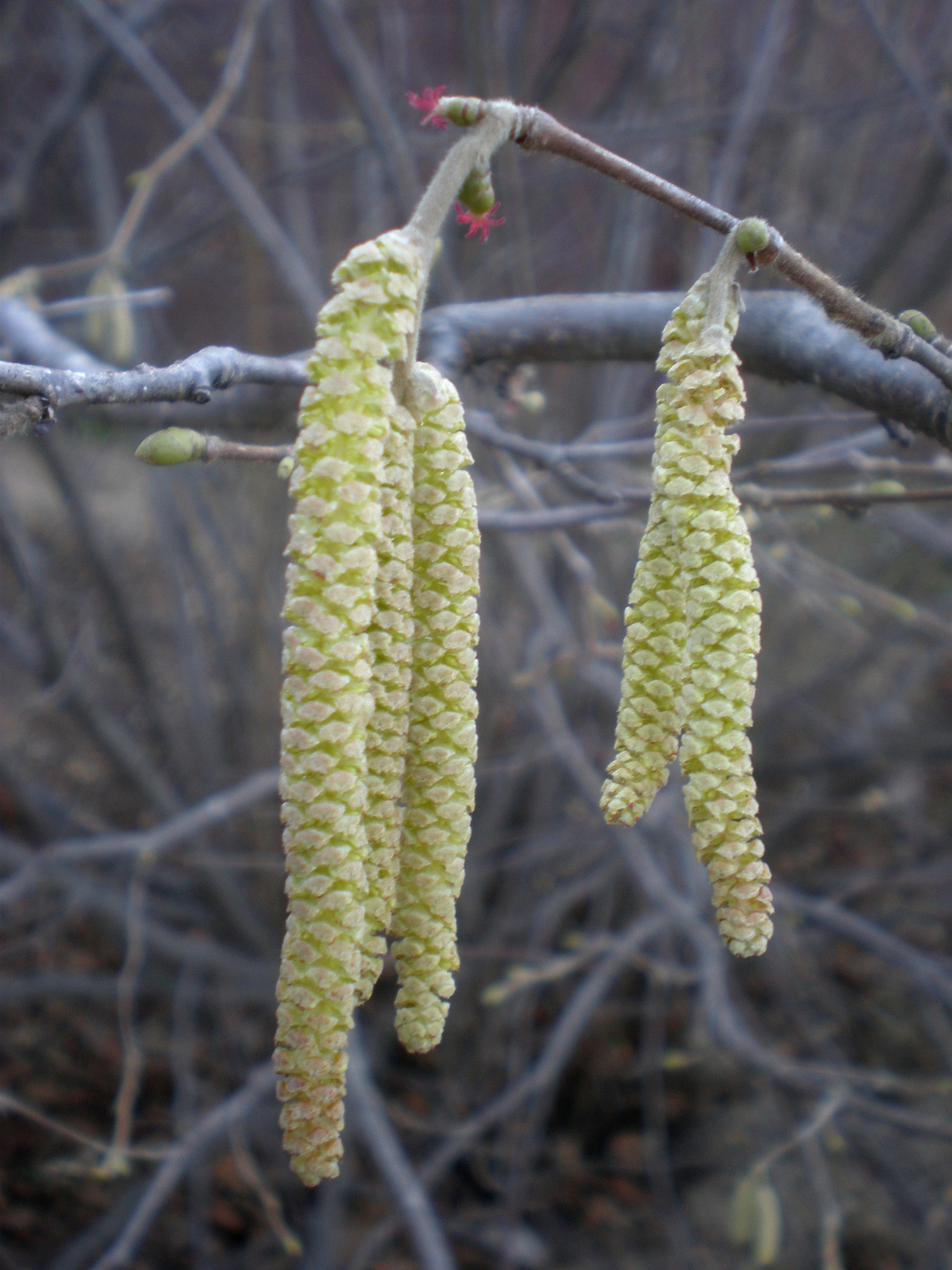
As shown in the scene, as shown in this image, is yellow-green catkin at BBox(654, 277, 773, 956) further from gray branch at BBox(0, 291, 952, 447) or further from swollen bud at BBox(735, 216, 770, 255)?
gray branch at BBox(0, 291, 952, 447)

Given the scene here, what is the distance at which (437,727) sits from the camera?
2.08 feet

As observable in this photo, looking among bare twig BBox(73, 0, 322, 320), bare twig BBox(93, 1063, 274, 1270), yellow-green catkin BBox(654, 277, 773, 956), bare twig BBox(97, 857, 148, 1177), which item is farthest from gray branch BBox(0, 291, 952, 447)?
bare twig BBox(93, 1063, 274, 1270)

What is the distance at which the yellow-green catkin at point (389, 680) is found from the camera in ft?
1.89

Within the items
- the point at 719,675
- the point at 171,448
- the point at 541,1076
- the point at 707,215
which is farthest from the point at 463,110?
the point at 541,1076

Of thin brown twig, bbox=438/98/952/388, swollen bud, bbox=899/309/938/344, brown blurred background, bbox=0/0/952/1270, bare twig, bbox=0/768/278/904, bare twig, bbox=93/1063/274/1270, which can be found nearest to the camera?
thin brown twig, bbox=438/98/952/388

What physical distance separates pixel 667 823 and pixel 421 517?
6.38 ft

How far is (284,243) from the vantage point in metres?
2.08

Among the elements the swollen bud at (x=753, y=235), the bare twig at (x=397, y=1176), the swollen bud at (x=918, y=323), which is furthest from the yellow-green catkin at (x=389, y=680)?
the bare twig at (x=397, y=1176)

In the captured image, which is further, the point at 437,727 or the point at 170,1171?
the point at 170,1171

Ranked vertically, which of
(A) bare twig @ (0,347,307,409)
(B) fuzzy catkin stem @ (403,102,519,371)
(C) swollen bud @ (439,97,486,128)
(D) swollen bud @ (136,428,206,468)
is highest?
(C) swollen bud @ (439,97,486,128)

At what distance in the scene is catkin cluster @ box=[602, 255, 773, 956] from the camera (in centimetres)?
57

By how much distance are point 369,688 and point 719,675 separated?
0.22m

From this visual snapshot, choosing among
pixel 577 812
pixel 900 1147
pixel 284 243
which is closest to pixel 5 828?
pixel 577 812

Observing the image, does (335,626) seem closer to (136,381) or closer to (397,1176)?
(136,381)
